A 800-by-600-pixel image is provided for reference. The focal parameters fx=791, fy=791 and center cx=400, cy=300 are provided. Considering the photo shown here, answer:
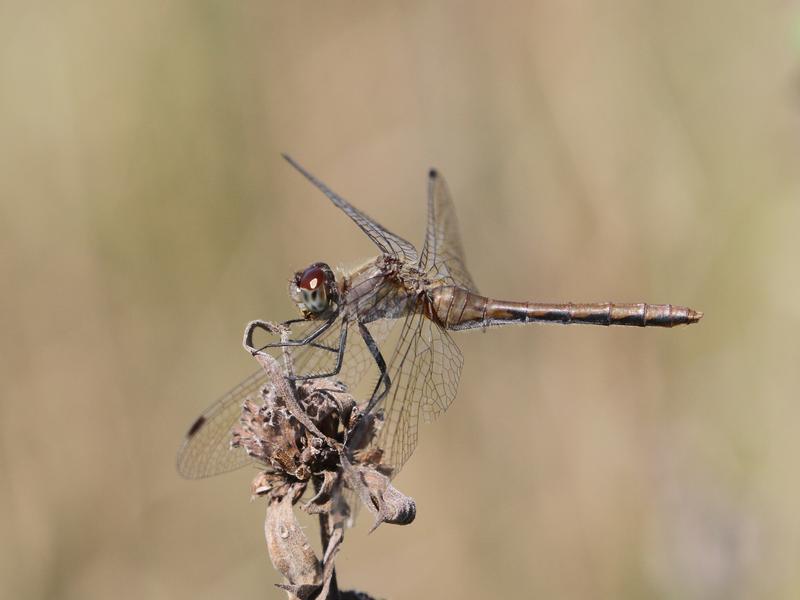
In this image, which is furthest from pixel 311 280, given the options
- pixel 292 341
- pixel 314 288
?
pixel 292 341

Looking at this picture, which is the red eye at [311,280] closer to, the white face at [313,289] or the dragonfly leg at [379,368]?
the white face at [313,289]

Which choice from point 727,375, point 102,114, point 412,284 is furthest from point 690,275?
point 102,114

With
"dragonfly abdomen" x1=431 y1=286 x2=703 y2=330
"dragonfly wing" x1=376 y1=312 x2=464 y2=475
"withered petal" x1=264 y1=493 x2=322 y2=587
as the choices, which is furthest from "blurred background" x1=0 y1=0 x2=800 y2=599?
"withered petal" x1=264 y1=493 x2=322 y2=587

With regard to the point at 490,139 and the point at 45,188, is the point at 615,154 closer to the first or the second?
the point at 490,139

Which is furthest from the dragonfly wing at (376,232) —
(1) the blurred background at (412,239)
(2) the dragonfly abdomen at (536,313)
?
(1) the blurred background at (412,239)

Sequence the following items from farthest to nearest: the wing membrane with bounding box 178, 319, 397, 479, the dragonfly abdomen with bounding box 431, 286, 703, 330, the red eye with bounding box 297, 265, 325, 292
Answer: the dragonfly abdomen with bounding box 431, 286, 703, 330 < the red eye with bounding box 297, 265, 325, 292 < the wing membrane with bounding box 178, 319, 397, 479

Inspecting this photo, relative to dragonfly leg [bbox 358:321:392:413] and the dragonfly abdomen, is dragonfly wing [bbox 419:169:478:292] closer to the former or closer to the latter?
the dragonfly abdomen

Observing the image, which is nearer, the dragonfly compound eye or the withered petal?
the withered petal
